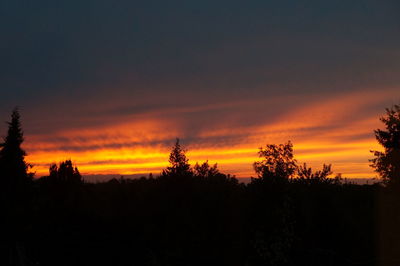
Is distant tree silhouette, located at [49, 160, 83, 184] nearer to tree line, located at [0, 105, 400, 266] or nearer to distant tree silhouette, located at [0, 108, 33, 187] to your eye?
tree line, located at [0, 105, 400, 266]

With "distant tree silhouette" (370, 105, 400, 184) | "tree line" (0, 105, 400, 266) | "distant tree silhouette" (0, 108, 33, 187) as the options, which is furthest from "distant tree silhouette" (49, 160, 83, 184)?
"distant tree silhouette" (370, 105, 400, 184)

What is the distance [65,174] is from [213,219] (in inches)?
795

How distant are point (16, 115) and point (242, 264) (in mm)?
23877

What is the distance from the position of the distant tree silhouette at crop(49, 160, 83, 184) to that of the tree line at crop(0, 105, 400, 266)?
3848mm

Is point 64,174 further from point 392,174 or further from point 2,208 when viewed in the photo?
point 392,174

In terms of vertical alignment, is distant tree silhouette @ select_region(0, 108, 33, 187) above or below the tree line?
above

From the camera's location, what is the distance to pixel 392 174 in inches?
1635

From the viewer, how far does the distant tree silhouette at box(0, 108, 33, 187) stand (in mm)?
39562

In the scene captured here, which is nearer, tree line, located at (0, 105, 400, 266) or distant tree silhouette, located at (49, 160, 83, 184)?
tree line, located at (0, 105, 400, 266)

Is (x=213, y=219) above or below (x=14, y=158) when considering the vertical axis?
below

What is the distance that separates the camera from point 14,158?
40.3m

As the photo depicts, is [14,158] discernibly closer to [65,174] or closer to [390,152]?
[65,174]

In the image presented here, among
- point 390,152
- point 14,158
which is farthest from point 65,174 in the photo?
point 390,152

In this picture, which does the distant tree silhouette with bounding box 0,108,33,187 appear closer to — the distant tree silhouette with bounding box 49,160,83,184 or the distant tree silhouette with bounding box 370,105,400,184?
the distant tree silhouette with bounding box 49,160,83,184
